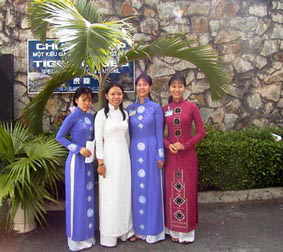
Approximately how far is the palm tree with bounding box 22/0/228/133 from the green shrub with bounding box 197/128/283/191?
89cm

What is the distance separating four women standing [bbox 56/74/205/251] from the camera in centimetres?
321

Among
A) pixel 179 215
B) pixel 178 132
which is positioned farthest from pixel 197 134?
pixel 179 215

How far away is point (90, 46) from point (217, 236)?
2.43m

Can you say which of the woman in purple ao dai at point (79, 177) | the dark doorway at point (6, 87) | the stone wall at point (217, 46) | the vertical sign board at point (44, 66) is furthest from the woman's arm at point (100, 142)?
the dark doorway at point (6, 87)

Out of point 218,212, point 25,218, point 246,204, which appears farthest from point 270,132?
point 25,218

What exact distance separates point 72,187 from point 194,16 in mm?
3766

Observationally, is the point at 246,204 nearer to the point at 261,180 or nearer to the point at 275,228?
the point at 261,180

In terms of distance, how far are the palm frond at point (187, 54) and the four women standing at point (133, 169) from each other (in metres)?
0.69

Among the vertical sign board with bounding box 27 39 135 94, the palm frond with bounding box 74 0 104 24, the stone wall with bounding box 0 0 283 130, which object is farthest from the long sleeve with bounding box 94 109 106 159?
the stone wall with bounding box 0 0 283 130

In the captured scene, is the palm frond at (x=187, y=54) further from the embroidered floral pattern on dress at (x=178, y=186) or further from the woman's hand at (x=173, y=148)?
the embroidered floral pattern on dress at (x=178, y=186)

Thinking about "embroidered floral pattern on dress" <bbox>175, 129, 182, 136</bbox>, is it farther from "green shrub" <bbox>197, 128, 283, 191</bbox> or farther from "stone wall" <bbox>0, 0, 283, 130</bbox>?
"stone wall" <bbox>0, 0, 283, 130</bbox>

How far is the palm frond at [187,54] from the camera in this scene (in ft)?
12.6

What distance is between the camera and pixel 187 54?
3.88 meters

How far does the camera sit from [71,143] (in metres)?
3.22
